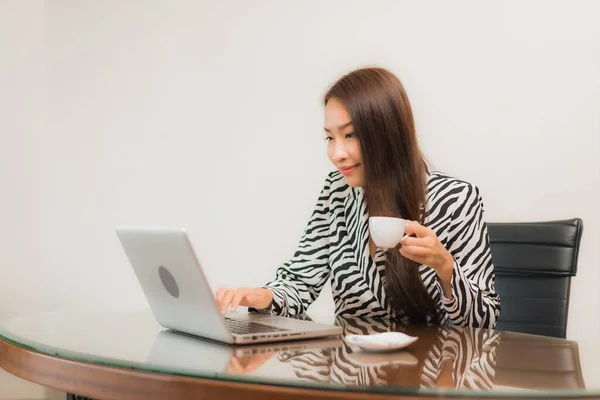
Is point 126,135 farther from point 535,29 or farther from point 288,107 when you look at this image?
point 535,29

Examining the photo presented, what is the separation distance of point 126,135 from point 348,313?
1.92 m

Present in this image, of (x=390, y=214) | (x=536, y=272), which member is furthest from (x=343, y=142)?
(x=536, y=272)

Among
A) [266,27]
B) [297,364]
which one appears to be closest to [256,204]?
[266,27]

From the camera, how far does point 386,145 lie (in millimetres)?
1906

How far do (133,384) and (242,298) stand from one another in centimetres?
62

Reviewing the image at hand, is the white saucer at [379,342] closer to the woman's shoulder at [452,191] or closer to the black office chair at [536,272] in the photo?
the woman's shoulder at [452,191]

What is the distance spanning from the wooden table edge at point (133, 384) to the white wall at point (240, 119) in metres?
1.84

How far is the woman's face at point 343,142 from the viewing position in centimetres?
191

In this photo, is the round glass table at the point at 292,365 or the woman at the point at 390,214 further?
the woman at the point at 390,214

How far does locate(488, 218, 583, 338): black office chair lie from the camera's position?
1938 mm

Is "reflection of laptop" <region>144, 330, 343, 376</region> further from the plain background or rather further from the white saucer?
the plain background

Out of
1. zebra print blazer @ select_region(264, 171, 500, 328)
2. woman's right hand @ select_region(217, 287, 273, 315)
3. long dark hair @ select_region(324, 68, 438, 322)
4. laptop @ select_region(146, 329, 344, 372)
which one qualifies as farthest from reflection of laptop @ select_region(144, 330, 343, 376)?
long dark hair @ select_region(324, 68, 438, 322)

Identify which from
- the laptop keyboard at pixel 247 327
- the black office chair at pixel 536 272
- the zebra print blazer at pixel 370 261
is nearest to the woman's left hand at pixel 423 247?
the zebra print blazer at pixel 370 261

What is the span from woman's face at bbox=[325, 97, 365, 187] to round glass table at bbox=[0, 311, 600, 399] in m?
0.51
